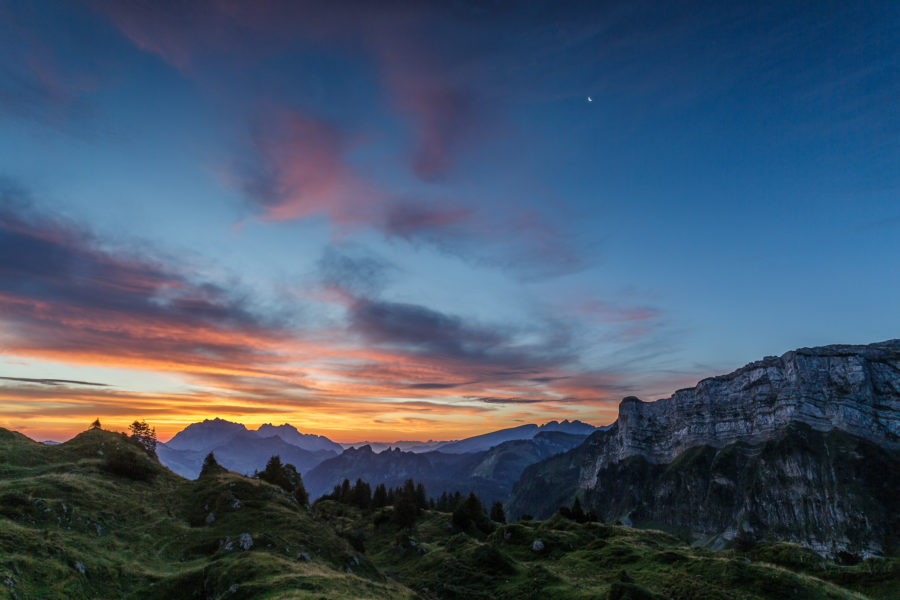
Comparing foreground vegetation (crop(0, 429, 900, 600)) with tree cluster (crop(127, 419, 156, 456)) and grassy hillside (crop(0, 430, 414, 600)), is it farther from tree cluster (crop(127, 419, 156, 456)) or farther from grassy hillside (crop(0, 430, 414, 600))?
tree cluster (crop(127, 419, 156, 456))

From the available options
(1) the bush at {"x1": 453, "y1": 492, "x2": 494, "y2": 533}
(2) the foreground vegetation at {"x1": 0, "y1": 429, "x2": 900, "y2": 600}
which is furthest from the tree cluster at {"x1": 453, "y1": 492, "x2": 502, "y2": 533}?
(2) the foreground vegetation at {"x1": 0, "y1": 429, "x2": 900, "y2": 600}

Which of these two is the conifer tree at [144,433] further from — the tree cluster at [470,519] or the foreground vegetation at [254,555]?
the tree cluster at [470,519]

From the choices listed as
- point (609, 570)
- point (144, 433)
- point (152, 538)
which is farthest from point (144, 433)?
point (609, 570)

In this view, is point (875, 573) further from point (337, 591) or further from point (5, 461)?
point (5, 461)

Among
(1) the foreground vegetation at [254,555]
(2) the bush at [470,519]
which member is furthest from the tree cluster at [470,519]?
(1) the foreground vegetation at [254,555]

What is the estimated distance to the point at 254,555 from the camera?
39.7 meters

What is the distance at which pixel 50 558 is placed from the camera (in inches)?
1211

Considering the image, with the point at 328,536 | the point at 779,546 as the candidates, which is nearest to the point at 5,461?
the point at 328,536

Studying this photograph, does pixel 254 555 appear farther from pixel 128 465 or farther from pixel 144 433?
pixel 144 433

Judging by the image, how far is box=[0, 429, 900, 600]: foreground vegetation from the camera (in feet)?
108

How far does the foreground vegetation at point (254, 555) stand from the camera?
1296 inches

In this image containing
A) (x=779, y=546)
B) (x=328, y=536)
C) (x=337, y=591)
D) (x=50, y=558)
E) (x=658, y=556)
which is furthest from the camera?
(x=779, y=546)

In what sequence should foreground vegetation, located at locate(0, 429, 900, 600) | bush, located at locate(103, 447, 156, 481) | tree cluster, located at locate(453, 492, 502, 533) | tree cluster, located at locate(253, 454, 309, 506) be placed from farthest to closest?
tree cluster, located at locate(253, 454, 309, 506) → tree cluster, located at locate(453, 492, 502, 533) → bush, located at locate(103, 447, 156, 481) → foreground vegetation, located at locate(0, 429, 900, 600)

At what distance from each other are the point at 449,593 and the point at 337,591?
27.6m
